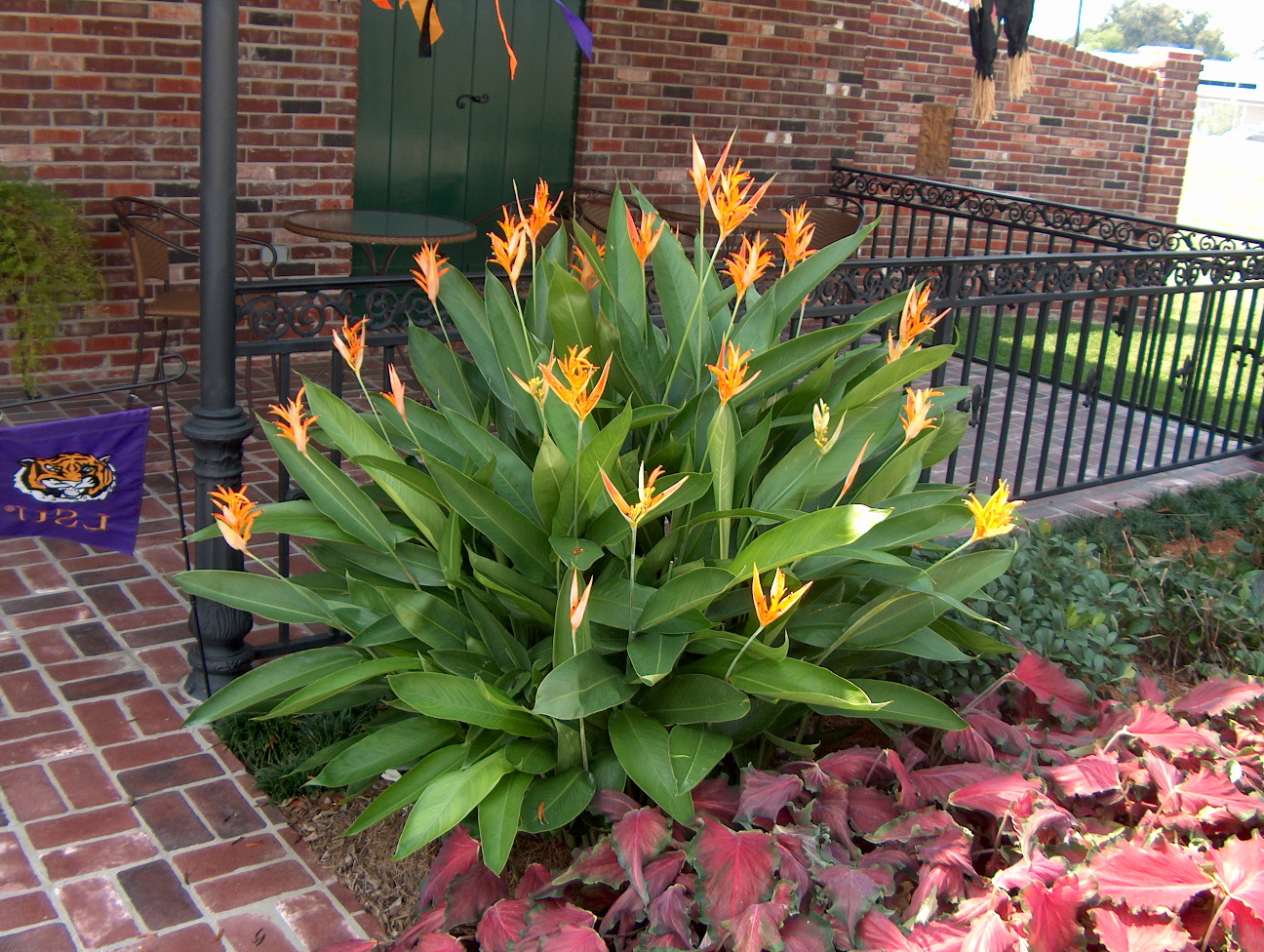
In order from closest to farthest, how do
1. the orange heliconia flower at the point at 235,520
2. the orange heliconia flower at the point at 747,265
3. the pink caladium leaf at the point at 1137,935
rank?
the pink caladium leaf at the point at 1137,935
the orange heliconia flower at the point at 235,520
the orange heliconia flower at the point at 747,265

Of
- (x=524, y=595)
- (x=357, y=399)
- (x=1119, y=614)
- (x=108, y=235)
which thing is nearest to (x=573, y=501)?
(x=524, y=595)

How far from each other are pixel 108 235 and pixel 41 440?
325cm

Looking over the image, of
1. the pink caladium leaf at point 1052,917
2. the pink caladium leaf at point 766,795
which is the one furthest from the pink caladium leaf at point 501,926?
the pink caladium leaf at point 1052,917

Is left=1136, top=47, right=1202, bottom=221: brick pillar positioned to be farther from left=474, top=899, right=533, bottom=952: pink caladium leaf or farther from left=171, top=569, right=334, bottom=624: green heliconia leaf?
left=474, top=899, right=533, bottom=952: pink caladium leaf

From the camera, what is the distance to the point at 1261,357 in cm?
583

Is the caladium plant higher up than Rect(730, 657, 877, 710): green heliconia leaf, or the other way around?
Rect(730, 657, 877, 710): green heliconia leaf

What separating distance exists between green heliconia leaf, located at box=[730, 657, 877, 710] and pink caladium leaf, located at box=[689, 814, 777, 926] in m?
0.26

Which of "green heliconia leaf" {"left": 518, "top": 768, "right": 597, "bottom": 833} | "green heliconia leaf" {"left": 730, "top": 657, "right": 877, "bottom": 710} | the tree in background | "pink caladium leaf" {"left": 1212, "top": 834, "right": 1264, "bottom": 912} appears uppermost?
the tree in background

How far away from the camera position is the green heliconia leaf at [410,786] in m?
2.29

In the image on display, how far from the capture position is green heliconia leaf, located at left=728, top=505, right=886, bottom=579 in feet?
7.08

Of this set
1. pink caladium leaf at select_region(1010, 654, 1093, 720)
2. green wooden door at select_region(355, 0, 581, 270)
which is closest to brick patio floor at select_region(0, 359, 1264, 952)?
pink caladium leaf at select_region(1010, 654, 1093, 720)

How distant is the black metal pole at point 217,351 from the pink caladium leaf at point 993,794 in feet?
5.92

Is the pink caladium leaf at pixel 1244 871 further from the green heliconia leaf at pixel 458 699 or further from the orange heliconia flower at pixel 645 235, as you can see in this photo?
the orange heliconia flower at pixel 645 235

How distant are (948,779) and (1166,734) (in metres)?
0.53
